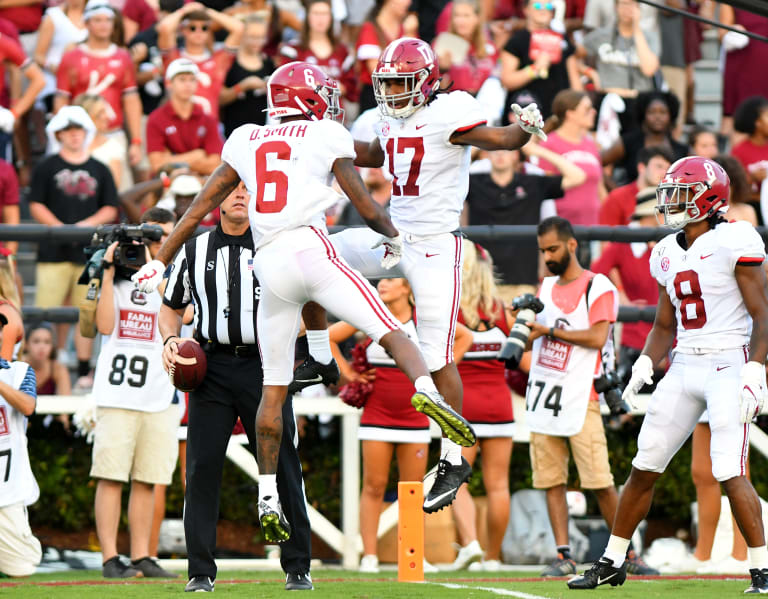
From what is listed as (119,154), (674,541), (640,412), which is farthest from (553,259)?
(119,154)

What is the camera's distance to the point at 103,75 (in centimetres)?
1177

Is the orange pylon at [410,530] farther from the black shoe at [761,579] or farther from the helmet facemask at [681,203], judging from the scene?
the helmet facemask at [681,203]

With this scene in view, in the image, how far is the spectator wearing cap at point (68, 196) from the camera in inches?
401

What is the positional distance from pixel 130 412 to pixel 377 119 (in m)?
2.38

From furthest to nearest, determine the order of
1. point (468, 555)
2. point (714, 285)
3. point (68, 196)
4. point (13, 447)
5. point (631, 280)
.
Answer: point (68, 196) < point (631, 280) < point (468, 555) < point (13, 447) < point (714, 285)

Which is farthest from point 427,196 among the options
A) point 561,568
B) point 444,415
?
point 561,568

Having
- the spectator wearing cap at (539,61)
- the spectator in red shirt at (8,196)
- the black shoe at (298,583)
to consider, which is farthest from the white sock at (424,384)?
the spectator wearing cap at (539,61)

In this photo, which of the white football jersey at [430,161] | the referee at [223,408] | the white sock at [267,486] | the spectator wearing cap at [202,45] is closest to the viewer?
the white sock at [267,486]

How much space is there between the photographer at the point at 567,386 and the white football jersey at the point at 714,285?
62.7 inches

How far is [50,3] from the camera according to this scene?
42.2ft

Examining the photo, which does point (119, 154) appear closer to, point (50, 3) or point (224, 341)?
point (50, 3)

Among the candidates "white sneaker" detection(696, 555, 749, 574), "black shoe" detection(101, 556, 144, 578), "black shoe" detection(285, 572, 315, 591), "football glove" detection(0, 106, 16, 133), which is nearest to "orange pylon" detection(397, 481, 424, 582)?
"black shoe" detection(285, 572, 315, 591)

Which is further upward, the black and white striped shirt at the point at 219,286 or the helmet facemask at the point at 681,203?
the helmet facemask at the point at 681,203

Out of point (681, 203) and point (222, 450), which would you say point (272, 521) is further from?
point (681, 203)
